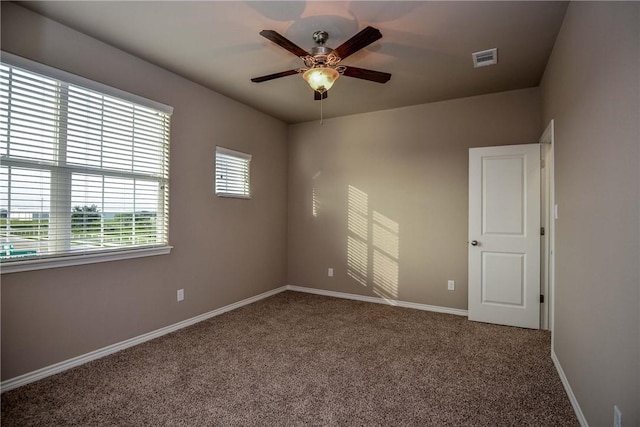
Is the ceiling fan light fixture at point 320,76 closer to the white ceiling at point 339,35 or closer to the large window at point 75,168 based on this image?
the white ceiling at point 339,35

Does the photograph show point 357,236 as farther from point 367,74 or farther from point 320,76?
point 320,76

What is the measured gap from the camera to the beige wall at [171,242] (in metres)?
2.37

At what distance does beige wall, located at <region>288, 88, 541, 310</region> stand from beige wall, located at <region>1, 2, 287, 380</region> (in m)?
0.48

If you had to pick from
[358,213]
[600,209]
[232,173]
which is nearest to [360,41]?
[600,209]

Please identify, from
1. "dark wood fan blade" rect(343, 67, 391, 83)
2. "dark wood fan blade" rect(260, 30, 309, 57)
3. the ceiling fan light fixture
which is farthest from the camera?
"dark wood fan blade" rect(343, 67, 391, 83)

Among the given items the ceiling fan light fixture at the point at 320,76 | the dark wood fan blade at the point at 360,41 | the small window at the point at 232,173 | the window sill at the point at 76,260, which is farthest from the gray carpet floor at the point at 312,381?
the dark wood fan blade at the point at 360,41

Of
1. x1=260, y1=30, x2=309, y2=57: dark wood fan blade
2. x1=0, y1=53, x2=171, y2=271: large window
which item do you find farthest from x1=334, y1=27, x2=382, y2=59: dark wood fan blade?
x1=0, y1=53, x2=171, y2=271: large window

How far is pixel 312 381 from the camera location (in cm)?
241

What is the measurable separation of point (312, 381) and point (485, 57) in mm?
3189

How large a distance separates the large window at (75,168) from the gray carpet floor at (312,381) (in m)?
1.00

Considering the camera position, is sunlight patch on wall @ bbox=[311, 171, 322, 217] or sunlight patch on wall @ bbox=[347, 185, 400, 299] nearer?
sunlight patch on wall @ bbox=[347, 185, 400, 299]

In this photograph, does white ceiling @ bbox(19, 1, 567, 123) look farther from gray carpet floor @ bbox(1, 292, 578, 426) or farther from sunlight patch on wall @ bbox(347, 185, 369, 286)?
gray carpet floor @ bbox(1, 292, 578, 426)

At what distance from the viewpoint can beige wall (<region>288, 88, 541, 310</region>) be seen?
4.08 metres

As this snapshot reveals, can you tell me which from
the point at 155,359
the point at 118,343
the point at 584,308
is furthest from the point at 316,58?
the point at 118,343
